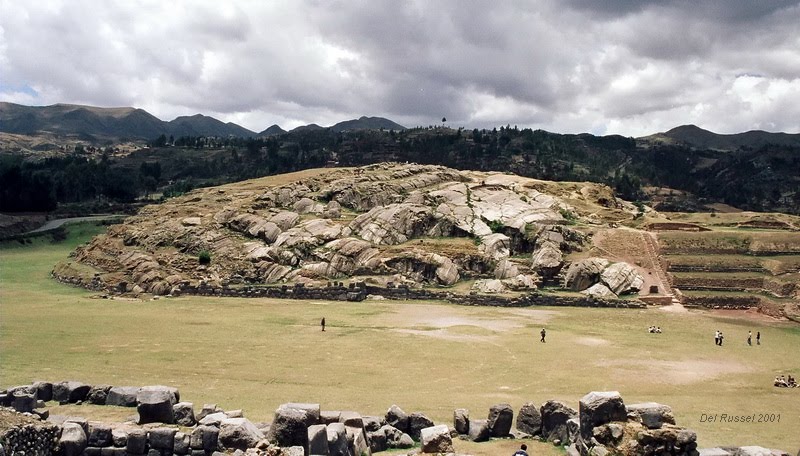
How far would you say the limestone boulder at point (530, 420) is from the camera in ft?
64.6

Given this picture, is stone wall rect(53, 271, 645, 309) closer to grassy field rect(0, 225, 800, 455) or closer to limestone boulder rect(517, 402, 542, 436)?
grassy field rect(0, 225, 800, 455)

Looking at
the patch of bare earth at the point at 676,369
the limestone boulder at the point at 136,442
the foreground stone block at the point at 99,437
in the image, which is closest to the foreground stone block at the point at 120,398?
the foreground stone block at the point at 99,437

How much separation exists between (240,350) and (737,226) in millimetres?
64406

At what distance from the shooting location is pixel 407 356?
33.2 metres

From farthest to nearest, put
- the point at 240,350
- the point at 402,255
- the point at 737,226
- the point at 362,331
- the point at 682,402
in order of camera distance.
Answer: the point at 737,226, the point at 402,255, the point at 362,331, the point at 240,350, the point at 682,402

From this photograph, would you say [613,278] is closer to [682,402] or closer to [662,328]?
[662,328]


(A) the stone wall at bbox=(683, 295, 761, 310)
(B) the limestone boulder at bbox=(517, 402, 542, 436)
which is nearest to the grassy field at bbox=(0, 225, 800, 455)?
(B) the limestone boulder at bbox=(517, 402, 542, 436)

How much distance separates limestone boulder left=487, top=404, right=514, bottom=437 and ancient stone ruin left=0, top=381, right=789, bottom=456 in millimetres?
31

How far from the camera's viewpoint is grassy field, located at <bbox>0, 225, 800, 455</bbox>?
80.1 ft

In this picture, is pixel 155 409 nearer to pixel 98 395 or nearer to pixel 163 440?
pixel 163 440

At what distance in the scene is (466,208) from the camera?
249 ft

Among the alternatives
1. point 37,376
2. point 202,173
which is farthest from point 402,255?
point 202,173

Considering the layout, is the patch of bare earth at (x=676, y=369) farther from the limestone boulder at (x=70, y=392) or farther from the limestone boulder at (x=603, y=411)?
the limestone boulder at (x=70, y=392)

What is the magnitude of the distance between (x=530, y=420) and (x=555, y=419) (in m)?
0.94
